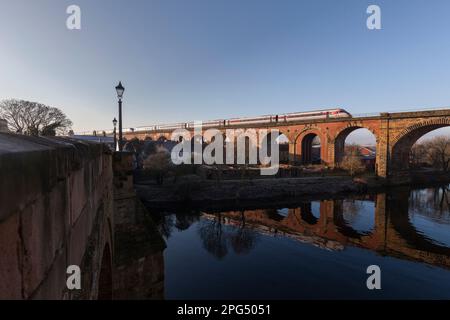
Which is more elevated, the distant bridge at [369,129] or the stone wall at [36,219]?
the distant bridge at [369,129]

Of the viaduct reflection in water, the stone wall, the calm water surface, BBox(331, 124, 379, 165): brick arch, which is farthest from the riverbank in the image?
the stone wall

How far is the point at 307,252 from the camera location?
12852 millimetres

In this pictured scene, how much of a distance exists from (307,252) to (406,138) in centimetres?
2427

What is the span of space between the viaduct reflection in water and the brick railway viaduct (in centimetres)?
750

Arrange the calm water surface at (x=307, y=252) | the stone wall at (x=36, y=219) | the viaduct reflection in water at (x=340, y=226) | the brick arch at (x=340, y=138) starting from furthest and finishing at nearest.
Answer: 1. the brick arch at (x=340, y=138)
2. the viaduct reflection in water at (x=340, y=226)
3. the calm water surface at (x=307, y=252)
4. the stone wall at (x=36, y=219)

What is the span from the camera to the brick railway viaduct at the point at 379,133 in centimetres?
2739

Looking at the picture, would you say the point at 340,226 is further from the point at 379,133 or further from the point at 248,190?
the point at 379,133

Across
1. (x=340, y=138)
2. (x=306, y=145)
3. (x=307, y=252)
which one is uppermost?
(x=340, y=138)

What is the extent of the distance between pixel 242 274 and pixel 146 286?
4.58 meters

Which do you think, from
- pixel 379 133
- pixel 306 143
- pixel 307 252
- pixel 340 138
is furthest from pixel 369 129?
pixel 307 252

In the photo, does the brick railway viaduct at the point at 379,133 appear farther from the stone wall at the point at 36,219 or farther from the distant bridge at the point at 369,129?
the stone wall at the point at 36,219

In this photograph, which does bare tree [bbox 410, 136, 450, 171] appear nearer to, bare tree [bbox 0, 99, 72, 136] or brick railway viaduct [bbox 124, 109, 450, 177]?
brick railway viaduct [bbox 124, 109, 450, 177]

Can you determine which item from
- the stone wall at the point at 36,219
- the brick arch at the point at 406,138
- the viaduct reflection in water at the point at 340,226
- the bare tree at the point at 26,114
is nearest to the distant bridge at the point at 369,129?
the brick arch at the point at 406,138
